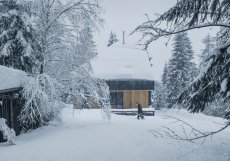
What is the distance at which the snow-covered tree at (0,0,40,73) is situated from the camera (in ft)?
69.9

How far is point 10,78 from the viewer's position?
59.2ft

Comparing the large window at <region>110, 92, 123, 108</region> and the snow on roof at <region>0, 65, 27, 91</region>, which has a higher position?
the snow on roof at <region>0, 65, 27, 91</region>

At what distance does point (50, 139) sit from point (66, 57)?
21.3 ft

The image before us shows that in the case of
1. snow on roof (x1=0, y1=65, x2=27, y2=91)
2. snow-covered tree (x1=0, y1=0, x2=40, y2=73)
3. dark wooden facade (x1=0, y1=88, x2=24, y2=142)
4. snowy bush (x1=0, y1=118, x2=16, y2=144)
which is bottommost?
snowy bush (x1=0, y1=118, x2=16, y2=144)

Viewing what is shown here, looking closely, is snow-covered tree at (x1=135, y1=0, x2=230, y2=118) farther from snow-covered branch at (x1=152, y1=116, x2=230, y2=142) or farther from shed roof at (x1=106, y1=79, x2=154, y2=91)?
shed roof at (x1=106, y1=79, x2=154, y2=91)

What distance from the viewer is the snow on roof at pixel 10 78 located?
56.5 ft

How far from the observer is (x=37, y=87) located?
18.0 meters

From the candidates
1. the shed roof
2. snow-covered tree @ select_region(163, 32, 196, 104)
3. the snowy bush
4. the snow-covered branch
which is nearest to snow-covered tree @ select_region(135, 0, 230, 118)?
the snow-covered branch

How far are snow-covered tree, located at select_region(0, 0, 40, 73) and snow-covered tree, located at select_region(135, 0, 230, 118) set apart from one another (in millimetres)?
12868

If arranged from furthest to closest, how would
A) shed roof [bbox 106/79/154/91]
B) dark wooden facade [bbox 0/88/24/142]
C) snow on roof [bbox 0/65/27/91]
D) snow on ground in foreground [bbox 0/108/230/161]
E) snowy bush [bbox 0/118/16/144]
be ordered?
shed roof [bbox 106/79/154/91], dark wooden facade [bbox 0/88/24/142], snow on roof [bbox 0/65/27/91], snowy bush [bbox 0/118/16/144], snow on ground in foreground [bbox 0/108/230/161]

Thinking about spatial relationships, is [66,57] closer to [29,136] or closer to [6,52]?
[6,52]

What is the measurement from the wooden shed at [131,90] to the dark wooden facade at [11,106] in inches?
760

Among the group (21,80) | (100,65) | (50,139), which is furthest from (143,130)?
(100,65)

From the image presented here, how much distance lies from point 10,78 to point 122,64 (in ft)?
80.1
